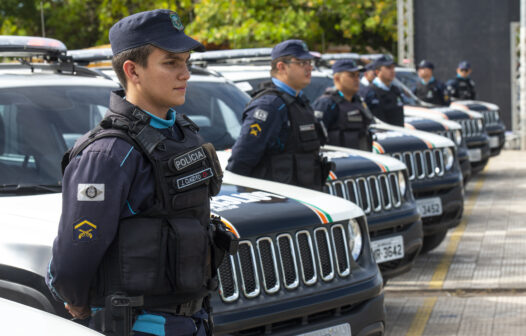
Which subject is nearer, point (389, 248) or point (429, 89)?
point (389, 248)

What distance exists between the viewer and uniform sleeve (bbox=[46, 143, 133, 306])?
2.75 metres

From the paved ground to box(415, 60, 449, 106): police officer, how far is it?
13.5 ft

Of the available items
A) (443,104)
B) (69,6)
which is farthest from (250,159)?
(69,6)

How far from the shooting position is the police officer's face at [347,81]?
8156mm

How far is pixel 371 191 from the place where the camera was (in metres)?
6.70

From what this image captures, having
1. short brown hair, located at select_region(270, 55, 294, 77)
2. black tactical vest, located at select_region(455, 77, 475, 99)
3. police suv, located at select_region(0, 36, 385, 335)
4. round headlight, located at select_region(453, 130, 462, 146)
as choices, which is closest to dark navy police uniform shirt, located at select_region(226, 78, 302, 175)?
short brown hair, located at select_region(270, 55, 294, 77)

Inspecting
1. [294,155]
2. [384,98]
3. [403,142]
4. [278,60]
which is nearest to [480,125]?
[384,98]

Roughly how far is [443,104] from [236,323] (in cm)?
1248

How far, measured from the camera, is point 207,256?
302 cm

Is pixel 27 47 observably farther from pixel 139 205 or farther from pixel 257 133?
pixel 139 205

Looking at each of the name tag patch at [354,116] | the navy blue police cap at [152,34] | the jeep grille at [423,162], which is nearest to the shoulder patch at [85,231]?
the navy blue police cap at [152,34]

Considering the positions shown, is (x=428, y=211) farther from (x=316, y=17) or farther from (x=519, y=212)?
(x=316, y=17)

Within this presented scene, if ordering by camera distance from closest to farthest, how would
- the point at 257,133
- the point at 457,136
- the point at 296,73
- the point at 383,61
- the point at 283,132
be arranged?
1. the point at 257,133
2. the point at 283,132
3. the point at 296,73
4. the point at 383,61
5. the point at 457,136

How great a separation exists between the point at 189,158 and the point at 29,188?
156 cm
